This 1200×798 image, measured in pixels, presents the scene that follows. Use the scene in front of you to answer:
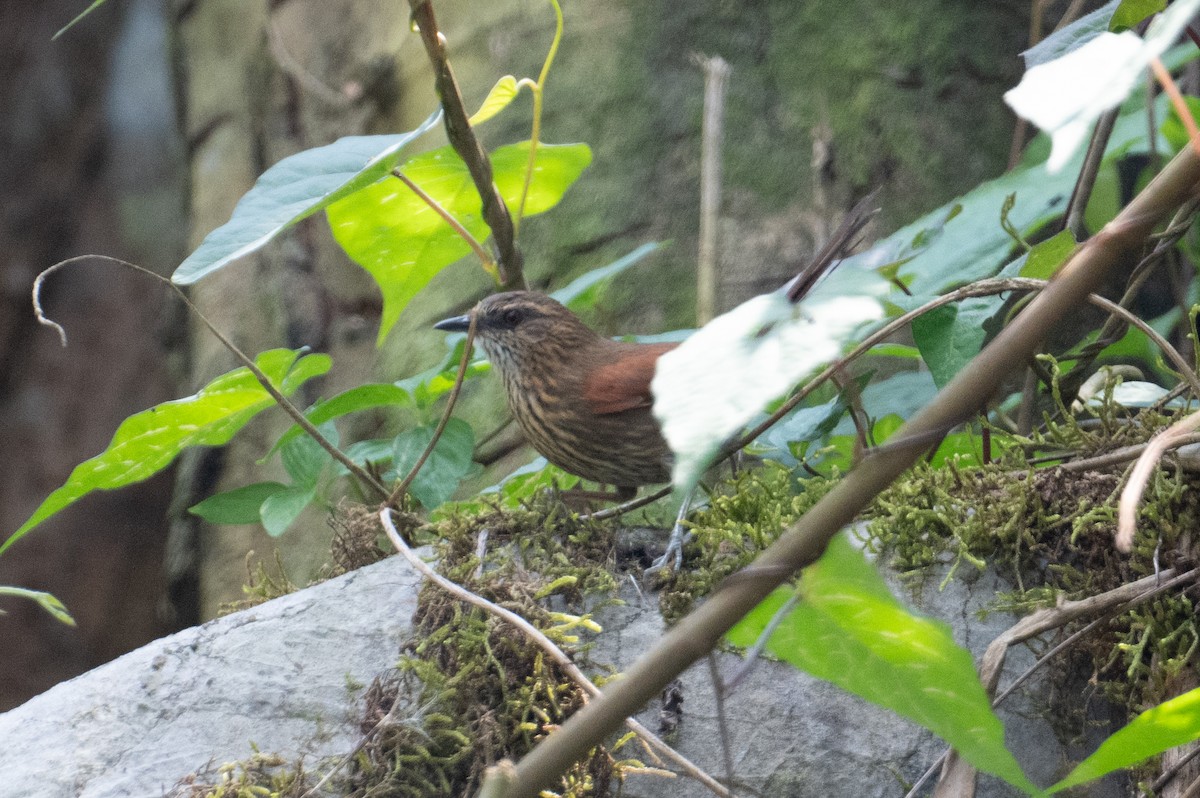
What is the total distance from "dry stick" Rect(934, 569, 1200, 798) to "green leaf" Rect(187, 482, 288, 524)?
1.67m

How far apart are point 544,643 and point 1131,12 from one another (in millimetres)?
1192

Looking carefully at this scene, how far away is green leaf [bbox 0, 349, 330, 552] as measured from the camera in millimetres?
2012

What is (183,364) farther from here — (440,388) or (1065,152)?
(1065,152)

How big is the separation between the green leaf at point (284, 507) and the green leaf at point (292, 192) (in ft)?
2.37

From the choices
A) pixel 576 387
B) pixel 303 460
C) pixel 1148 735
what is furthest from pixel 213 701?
pixel 1148 735

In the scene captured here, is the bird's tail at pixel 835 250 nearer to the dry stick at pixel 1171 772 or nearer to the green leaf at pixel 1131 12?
the green leaf at pixel 1131 12

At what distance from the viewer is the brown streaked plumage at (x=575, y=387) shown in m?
2.38

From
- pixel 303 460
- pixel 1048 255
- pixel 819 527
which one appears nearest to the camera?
pixel 819 527

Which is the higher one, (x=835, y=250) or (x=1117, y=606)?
(x=835, y=250)

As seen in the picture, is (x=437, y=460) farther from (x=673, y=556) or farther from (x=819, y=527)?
(x=819, y=527)

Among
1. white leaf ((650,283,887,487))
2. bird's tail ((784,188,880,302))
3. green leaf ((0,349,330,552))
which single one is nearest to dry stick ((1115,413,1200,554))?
white leaf ((650,283,887,487))

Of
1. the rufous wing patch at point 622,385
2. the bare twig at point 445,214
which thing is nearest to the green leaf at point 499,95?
the bare twig at point 445,214

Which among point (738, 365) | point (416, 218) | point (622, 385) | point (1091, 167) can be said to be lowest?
Result: point (622, 385)

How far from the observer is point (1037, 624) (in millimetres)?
1398
